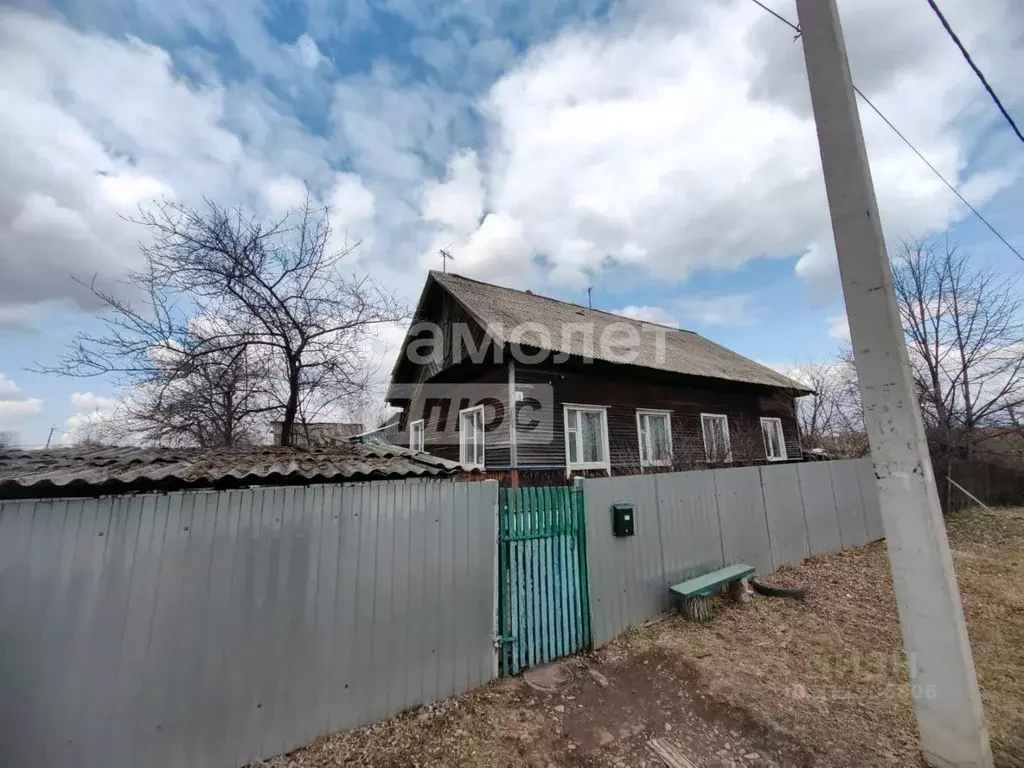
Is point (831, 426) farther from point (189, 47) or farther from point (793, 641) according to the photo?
point (189, 47)

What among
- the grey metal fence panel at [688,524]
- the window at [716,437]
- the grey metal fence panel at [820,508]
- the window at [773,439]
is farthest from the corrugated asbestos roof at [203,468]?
the window at [773,439]

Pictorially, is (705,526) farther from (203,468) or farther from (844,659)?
(203,468)

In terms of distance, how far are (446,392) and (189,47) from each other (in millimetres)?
8146

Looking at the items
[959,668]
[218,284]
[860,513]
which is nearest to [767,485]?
[860,513]

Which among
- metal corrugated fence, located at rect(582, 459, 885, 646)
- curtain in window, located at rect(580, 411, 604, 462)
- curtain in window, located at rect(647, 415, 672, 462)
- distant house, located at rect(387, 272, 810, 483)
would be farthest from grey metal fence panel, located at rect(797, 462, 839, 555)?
curtain in window, located at rect(580, 411, 604, 462)

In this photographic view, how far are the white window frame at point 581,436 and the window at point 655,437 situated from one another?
1084 mm

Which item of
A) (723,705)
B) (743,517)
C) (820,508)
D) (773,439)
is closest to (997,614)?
(743,517)

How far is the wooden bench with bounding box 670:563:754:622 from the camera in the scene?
484 centimetres

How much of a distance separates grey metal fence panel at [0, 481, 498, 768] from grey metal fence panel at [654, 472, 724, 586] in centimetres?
282

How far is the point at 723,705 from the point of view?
3.28 metres

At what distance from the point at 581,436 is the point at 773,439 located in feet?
27.3

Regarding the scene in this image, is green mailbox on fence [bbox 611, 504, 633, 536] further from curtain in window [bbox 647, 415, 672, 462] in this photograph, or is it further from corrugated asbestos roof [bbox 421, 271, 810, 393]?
curtain in window [bbox 647, 415, 672, 462]

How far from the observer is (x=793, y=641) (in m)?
4.30

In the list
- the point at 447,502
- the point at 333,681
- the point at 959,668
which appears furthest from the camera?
the point at 447,502
